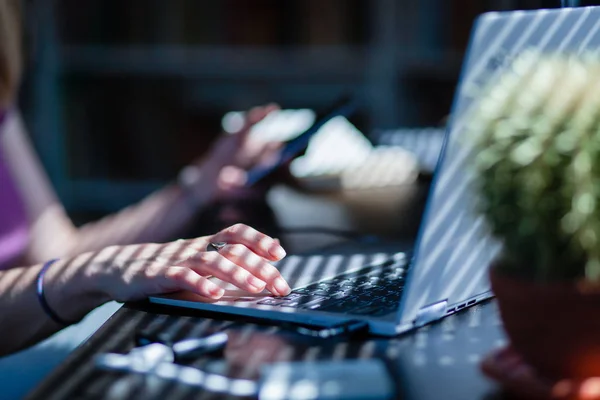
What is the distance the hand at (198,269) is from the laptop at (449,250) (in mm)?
15

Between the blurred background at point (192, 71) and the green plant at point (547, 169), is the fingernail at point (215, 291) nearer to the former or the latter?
the green plant at point (547, 169)

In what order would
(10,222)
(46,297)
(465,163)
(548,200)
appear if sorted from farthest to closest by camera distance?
(10,222), (46,297), (465,163), (548,200)

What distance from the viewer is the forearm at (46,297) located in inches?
37.3

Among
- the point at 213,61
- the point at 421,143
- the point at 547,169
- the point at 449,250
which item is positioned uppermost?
the point at 547,169

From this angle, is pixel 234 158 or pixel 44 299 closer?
pixel 44 299

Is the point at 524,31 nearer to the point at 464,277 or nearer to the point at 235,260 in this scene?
the point at 464,277

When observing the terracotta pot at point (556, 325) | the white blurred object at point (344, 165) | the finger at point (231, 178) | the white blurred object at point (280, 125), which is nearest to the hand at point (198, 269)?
the terracotta pot at point (556, 325)

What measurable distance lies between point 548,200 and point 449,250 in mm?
215

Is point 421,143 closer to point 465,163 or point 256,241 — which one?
point 256,241

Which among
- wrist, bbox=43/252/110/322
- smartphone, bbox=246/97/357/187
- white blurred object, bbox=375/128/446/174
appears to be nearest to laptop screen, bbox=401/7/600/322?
wrist, bbox=43/252/110/322

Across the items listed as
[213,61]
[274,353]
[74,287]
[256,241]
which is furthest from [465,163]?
[213,61]

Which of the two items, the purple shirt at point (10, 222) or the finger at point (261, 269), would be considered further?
the purple shirt at point (10, 222)

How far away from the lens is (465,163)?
24.9 inches

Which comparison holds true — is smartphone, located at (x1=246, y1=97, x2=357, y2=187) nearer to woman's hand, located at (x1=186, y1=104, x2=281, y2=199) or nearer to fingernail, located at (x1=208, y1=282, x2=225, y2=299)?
woman's hand, located at (x1=186, y1=104, x2=281, y2=199)
